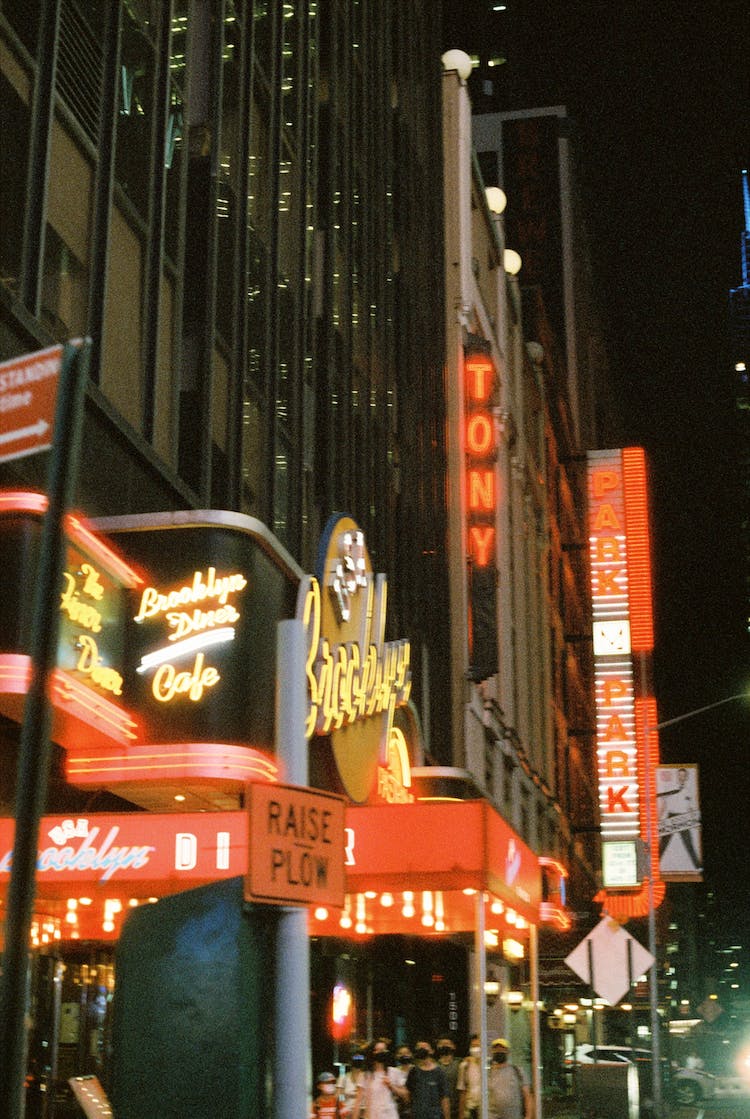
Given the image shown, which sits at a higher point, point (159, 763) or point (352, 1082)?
point (159, 763)

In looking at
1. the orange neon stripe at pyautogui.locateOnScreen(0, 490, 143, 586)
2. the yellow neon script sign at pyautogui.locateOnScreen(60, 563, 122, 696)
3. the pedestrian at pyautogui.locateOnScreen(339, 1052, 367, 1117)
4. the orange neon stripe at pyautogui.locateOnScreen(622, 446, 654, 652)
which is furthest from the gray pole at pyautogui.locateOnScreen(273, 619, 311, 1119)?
the orange neon stripe at pyautogui.locateOnScreen(622, 446, 654, 652)

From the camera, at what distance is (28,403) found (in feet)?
20.4

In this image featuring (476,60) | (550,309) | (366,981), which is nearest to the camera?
(366,981)

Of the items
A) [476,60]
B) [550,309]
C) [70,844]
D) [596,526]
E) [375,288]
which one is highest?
[476,60]

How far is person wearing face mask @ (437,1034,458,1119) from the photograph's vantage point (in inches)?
901

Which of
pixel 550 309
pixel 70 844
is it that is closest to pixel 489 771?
pixel 70 844

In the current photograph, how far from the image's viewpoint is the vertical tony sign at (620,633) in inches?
2206

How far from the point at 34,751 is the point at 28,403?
148cm

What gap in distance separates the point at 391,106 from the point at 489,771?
18130 mm

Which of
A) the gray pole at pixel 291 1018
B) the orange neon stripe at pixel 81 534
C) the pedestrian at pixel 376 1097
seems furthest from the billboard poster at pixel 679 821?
the gray pole at pixel 291 1018

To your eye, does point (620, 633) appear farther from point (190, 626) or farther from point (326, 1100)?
point (190, 626)

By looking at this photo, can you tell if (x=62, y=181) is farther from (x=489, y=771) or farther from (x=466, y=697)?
(x=489, y=771)

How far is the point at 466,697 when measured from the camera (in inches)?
1437

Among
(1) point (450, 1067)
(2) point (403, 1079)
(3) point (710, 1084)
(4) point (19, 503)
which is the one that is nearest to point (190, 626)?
(4) point (19, 503)
